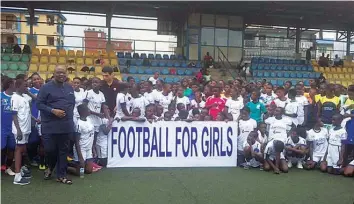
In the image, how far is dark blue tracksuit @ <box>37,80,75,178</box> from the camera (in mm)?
5375

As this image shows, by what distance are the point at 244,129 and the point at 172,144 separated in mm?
1443

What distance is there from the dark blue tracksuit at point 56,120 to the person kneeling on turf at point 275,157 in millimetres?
3583

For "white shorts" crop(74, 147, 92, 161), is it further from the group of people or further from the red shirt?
the red shirt

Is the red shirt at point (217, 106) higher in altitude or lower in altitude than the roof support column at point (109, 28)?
lower

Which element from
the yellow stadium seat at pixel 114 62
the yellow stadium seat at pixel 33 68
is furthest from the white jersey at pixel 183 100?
the yellow stadium seat at pixel 114 62

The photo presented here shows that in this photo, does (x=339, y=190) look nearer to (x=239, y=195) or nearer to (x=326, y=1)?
(x=239, y=195)

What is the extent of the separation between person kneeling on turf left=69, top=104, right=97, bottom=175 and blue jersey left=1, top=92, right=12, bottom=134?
3.50ft

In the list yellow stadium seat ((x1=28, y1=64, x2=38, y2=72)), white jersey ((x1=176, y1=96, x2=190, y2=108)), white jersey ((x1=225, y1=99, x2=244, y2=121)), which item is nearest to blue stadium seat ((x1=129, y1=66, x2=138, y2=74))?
yellow stadium seat ((x1=28, y1=64, x2=38, y2=72))

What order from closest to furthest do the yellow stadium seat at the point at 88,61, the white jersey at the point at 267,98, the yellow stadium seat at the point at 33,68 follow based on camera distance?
the white jersey at the point at 267,98, the yellow stadium seat at the point at 33,68, the yellow stadium seat at the point at 88,61

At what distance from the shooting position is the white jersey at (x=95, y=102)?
668 centimetres

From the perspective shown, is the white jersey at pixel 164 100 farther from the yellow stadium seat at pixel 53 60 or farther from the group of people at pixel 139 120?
the yellow stadium seat at pixel 53 60

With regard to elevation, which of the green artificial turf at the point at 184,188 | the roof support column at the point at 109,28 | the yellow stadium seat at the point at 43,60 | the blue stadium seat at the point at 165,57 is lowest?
the green artificial turf at the point at 184,188

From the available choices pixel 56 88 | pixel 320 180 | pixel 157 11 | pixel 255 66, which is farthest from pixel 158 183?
pixel 157 11

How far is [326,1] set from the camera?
2027cm
